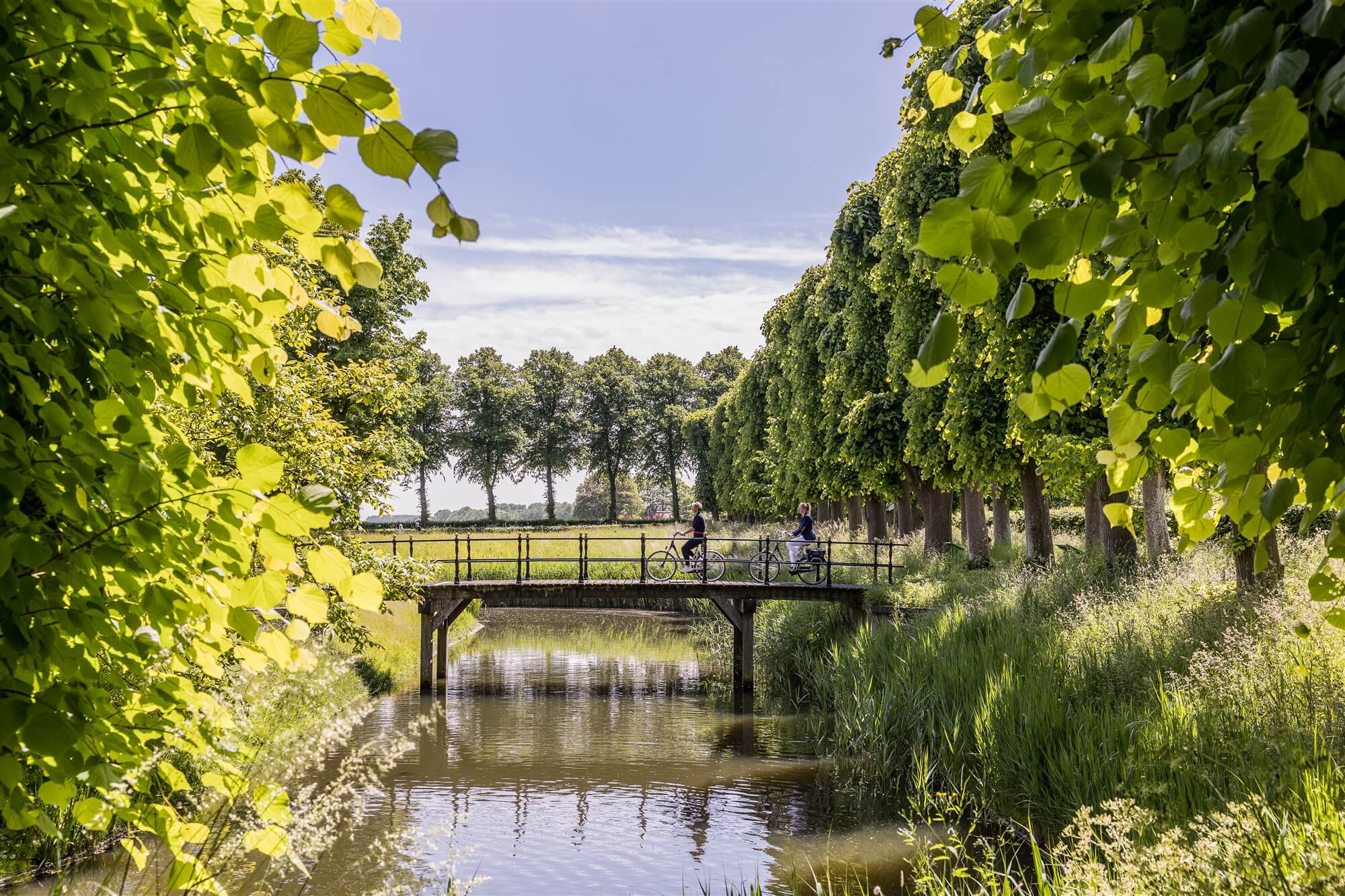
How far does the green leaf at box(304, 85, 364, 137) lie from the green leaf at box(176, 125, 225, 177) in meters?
0.19

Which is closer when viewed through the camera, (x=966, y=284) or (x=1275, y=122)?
(x=1275, y=122)

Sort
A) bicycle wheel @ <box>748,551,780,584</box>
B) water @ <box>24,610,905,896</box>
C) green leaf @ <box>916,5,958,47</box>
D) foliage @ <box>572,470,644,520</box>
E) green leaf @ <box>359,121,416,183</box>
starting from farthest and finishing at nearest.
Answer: foliage @ <box>572,470,644,520</box> < bicycle wheel @ <box>748,551,780,584</box> < water @ <box>24,610,905,896</box> < green leaf @ <box>916,5,958,47</box> < green leaf @ <box>359,121,416,183</box>

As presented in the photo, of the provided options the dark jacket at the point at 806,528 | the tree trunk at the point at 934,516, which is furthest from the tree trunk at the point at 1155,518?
the dark jacket at the point at 806,528

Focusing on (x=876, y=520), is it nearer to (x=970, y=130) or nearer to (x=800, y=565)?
(x=800, y=565)

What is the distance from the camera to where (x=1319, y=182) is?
1476mm

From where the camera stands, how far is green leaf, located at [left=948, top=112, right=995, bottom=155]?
6.79 ft

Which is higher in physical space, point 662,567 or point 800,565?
point 800,565

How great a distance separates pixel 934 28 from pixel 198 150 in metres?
1.65

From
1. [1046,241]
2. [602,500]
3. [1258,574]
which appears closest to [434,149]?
[1046,241]

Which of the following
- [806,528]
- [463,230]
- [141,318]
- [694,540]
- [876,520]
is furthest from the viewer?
[876,520]

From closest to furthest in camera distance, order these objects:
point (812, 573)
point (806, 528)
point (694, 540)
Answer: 1. point (694, 540)
2. point (806, 528)
3. point (812, 573)

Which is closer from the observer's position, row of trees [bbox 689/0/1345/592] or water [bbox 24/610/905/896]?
row of trees [bbox 689/0/1345/592]

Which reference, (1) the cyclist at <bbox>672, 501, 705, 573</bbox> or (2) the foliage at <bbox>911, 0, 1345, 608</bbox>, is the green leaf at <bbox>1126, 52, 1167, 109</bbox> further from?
(1) the cyclist at <bbox>672, 501, 705, 573</bbox>

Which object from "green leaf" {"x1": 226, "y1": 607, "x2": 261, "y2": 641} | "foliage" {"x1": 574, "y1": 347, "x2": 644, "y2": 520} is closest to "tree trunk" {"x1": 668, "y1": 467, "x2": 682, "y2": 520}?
"foliage" {"x1": 574, "y1": 347, "x2": 644, "y2": 520}
